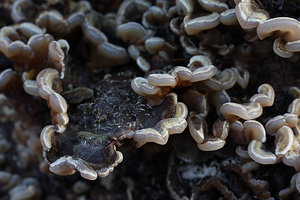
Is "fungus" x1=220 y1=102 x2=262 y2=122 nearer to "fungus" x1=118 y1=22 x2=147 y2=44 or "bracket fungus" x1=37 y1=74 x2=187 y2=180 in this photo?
"bracket fungus" x1=37 y1=74 x2=187 y2=180

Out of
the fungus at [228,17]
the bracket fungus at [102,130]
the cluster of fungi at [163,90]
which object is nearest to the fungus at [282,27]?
the cluster of fungi at [163,90]

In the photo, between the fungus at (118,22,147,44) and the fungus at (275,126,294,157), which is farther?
the fungus at (118,22,147,44)

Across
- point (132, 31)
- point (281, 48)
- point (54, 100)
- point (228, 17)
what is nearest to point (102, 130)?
point (54, 100)

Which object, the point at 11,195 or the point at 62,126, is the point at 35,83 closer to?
the point at 62,126

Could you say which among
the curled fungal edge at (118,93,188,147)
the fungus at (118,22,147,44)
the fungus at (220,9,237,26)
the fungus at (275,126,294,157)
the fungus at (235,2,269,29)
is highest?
the fungus at (235,2,269,29)

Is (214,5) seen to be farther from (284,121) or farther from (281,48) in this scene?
(284,121)

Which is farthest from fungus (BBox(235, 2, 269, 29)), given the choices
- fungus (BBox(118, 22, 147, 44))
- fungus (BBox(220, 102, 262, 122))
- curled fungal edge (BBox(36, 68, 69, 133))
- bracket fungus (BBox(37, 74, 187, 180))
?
curled fungal edge (BBox(36, 68, 69, 133))

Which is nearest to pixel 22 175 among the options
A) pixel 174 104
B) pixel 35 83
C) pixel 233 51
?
pixel 35 83

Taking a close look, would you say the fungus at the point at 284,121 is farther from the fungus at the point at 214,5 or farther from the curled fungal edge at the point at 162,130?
the fungus at the point at 214,5

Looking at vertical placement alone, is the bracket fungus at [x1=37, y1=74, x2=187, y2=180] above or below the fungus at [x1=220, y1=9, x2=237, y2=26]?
below
